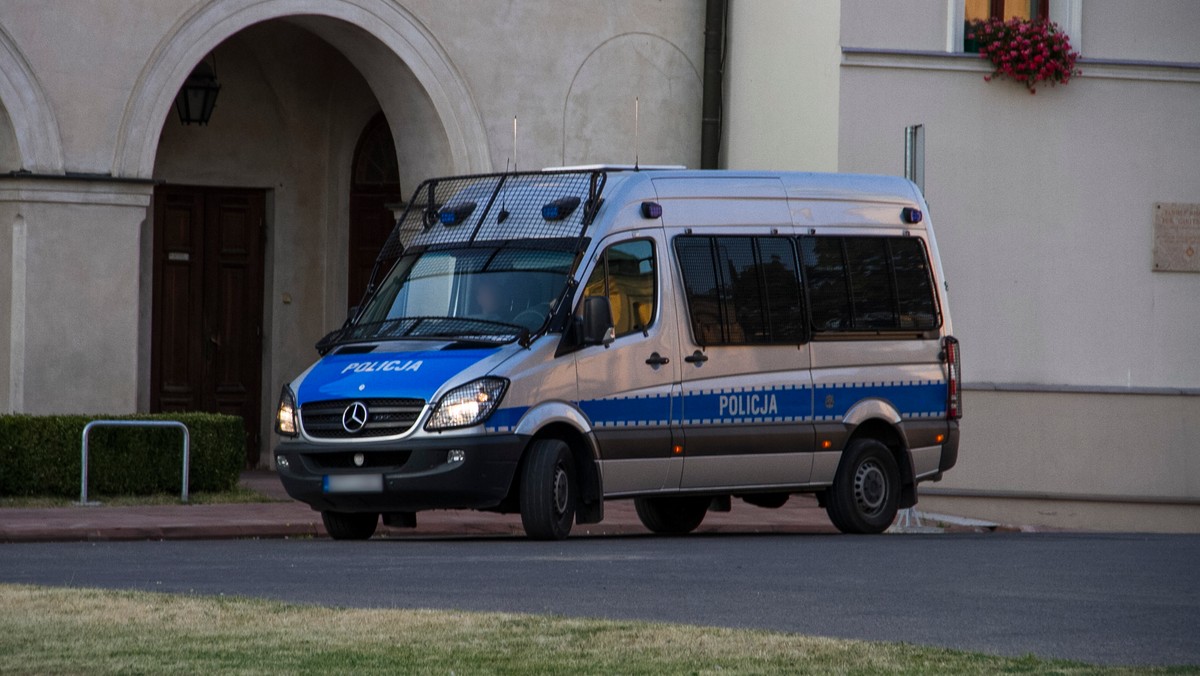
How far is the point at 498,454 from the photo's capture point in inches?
496

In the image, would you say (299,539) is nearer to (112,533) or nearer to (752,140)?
(112,533)

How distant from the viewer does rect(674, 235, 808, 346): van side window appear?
14.1m

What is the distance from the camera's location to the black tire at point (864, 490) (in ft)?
49.0

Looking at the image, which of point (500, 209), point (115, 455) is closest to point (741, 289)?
point (500, 209)

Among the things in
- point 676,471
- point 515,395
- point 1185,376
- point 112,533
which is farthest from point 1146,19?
point 112,533

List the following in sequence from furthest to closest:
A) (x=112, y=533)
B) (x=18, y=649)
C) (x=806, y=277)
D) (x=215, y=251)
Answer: (x=215, y=251), (x=806, y=277), (x=112, y=533), (x=18, y=649)

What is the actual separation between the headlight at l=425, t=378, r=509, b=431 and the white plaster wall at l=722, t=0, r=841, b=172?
8.10 meters

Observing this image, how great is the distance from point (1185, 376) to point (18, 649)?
612 inches

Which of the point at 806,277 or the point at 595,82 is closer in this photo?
the point at 806,277

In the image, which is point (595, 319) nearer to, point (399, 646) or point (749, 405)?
point (749, 405)

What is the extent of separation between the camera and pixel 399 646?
7.45m

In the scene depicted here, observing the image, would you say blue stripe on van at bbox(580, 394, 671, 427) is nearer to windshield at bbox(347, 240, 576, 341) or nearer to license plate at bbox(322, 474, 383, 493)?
windshield at bbox(347, 240, 576, 341)

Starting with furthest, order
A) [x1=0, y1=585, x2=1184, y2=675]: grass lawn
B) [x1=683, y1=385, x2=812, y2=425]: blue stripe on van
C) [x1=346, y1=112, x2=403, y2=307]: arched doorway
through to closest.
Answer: [x1=346, y1=112, x2=403, y2=307]: arched doorway < [x1=683, y1=385, x2=812, y2=425]: blue stripe on van < [x1=0, y1=585, x2=1184, y2=675]: grass lawn

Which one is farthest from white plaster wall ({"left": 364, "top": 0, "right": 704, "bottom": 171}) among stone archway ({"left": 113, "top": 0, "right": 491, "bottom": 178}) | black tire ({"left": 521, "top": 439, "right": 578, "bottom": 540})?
black tire ({"left": 521, "top": 439, "right": 578, "bottom": 540})
